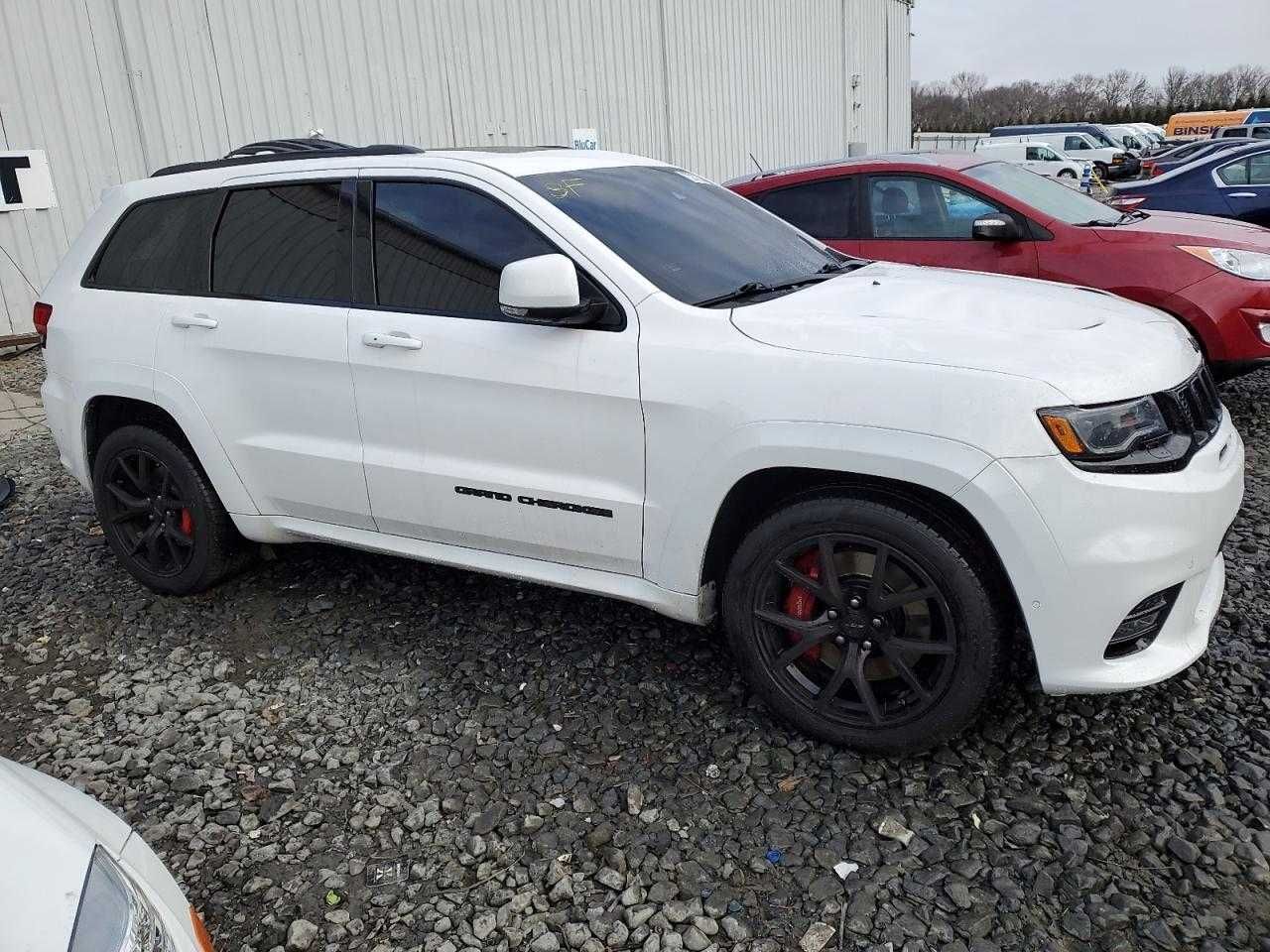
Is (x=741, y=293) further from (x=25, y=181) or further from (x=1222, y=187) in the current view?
(x=1222, y=187)

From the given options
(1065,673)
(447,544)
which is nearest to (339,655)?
(447,544)

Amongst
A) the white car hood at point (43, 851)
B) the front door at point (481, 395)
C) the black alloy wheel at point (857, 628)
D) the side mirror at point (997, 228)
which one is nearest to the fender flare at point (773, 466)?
the front door at point (481, 395)

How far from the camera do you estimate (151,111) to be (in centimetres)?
916

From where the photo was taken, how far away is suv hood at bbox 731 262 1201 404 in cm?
253

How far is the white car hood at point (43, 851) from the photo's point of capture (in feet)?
4.77

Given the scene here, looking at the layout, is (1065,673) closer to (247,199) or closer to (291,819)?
(291,819)

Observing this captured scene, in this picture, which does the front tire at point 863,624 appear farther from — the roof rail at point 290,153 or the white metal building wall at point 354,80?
the white metal building wall at point 354,80

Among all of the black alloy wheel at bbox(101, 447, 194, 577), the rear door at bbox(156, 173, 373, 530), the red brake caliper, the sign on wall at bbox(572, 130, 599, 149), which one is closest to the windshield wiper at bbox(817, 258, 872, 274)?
the red brake caliper

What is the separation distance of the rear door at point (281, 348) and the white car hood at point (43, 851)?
1714 millimetres

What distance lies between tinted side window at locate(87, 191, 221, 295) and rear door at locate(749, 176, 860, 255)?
13.0 ft

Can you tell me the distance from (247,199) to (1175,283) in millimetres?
4877

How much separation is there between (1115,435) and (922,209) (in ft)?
14.2

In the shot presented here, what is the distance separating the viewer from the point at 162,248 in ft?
13.0

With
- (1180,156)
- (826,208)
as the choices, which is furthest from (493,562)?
(1180,156)
